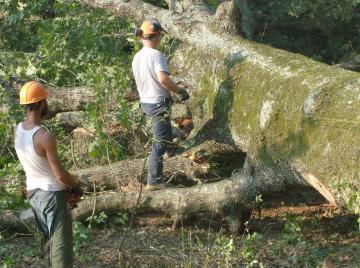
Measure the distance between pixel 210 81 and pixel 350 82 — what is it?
6.98ft

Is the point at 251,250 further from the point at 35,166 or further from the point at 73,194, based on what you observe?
the point at 35,166

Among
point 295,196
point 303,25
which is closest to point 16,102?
point 295,196

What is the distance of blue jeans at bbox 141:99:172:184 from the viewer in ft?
22.3

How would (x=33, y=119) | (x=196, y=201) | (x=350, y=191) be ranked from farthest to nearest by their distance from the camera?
(x=196, y=201), (x=350, y=191), (x=33, y=119)

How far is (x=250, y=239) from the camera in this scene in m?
5.88

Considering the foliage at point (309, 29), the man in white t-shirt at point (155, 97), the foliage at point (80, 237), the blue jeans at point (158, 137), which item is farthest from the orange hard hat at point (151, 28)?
the foliage at point (309, 29)

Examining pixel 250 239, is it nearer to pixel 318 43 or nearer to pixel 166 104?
pixel 166 104

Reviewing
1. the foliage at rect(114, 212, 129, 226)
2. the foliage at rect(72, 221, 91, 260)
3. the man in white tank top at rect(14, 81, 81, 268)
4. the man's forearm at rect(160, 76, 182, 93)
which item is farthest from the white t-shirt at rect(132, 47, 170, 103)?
the man in white tank top at rect(14, 81, 81, 268)

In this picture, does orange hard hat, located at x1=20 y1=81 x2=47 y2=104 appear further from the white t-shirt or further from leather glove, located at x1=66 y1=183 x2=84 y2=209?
the white t-shirt

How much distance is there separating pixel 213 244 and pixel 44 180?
193 cm

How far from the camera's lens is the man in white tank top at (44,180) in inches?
187

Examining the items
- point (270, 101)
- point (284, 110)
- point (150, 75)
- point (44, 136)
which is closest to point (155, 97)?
point (150, 75)

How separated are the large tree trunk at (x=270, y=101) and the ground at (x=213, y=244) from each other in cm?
68

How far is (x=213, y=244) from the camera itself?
6.05m
